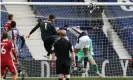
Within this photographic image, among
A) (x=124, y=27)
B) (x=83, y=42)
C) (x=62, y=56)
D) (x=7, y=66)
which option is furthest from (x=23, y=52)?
(x=62, y=56)

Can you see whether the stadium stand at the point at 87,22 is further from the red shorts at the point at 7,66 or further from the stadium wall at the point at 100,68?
the red shorts at the point at 7,66

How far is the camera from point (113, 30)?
875 inches

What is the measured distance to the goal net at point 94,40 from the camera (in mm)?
20969

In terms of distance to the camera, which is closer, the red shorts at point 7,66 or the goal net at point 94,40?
the red shorts at point 7,66

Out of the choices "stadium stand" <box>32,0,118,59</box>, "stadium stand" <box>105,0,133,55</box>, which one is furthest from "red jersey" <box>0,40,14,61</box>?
"stadium stand" <box>105,0,133,55</box>

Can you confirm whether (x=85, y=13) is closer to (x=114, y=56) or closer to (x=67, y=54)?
(x=114, y=56)

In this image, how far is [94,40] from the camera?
22297mm

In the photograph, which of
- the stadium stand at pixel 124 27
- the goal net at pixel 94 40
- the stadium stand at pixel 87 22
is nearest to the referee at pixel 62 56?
the goal net at pixel 94 40

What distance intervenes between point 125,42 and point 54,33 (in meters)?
4.15

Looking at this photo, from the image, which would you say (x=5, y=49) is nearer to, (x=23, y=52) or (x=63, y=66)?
(x=63, y=66)

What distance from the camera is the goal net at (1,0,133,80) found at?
68.8ft

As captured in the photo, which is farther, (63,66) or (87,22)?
(87,22)

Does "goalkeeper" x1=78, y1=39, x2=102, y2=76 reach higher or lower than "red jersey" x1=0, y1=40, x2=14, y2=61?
lower

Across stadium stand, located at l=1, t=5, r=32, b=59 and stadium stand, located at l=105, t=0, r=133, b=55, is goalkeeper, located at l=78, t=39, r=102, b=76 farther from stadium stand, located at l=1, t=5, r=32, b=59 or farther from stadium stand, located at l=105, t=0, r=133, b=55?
stadium stand, located at l=1, t=5, r=32, b=59
